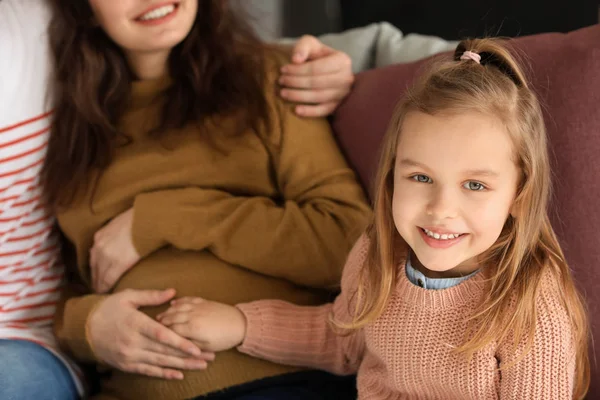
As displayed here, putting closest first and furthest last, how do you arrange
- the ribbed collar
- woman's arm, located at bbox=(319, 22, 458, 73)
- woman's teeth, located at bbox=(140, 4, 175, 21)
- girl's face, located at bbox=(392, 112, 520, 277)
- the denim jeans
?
girl's face, located at bbox=(392, 112, 520, 277), the ribbed collar, the denim jeans, woman's teeth, located at bbox=(140, 4, 175, 21), woman's arm, located at bbox=(319, 22, 458, 73)

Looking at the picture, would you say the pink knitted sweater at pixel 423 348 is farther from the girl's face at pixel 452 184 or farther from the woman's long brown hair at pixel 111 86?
the woman's long brown hair at pixel 111 86

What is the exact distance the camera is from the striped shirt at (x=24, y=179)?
1.16m

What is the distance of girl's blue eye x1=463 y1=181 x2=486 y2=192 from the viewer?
0.79 meters

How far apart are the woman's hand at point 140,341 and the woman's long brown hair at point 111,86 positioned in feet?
0.73

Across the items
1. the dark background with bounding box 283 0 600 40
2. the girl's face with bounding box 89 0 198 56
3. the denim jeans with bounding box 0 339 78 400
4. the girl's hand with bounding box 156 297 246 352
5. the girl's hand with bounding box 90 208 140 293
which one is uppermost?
the girl's face with bounding box 89 0 198 56

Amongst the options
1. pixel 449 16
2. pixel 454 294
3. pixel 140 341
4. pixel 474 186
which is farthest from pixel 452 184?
pixel 449 16

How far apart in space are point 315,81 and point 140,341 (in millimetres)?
530

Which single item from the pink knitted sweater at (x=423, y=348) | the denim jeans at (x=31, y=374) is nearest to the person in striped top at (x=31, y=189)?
the denim jeans at (x=31, y=374)

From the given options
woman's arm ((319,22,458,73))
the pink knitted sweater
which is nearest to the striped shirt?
the pink knitted sweater

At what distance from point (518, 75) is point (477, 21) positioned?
72cm

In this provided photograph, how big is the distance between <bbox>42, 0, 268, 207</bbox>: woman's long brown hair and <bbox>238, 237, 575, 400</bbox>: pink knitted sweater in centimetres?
38

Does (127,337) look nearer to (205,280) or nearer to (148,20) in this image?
(205,280)

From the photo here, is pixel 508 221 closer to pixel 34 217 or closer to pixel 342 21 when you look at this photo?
pixel 34 217

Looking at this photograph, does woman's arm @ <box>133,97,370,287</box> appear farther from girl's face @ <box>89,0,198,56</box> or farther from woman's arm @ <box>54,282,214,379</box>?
girl's face @ <box>89,0,198,56</box>
